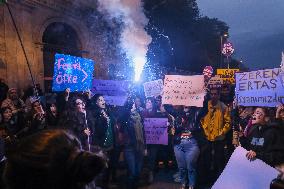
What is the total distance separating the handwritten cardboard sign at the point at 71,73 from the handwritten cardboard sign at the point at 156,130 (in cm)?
173

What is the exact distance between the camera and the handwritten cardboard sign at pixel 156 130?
28.5 feet

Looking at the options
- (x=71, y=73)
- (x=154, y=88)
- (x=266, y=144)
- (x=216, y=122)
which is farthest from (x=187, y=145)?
(x=154, y=88)

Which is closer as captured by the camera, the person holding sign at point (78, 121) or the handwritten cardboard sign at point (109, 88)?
the person holding sign at point (78, 121)

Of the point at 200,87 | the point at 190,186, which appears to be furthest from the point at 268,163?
the point at 200,87

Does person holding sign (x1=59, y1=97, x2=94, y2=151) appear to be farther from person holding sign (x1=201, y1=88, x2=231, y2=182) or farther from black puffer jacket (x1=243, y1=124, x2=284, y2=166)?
black puffer jacket (x1=243, y1=124, x2=284, y2=166)

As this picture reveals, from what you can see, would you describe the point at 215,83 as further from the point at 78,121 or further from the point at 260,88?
the point at 78,121

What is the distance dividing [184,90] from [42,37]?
356 inches

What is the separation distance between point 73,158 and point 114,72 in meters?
17.0

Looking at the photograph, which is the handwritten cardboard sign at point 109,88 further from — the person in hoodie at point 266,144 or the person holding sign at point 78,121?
the person in hoodie at point 266,144

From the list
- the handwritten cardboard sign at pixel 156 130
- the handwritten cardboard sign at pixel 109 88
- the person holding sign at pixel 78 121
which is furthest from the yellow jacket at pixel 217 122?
the handwritten cardboard sign at pixel 109 88

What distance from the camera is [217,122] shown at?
7270mm

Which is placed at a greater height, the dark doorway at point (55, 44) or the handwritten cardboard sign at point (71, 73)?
the dark doorway at point (55, 44)

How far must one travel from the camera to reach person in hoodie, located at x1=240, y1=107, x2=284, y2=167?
5336 mm

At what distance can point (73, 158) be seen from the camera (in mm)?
1398
